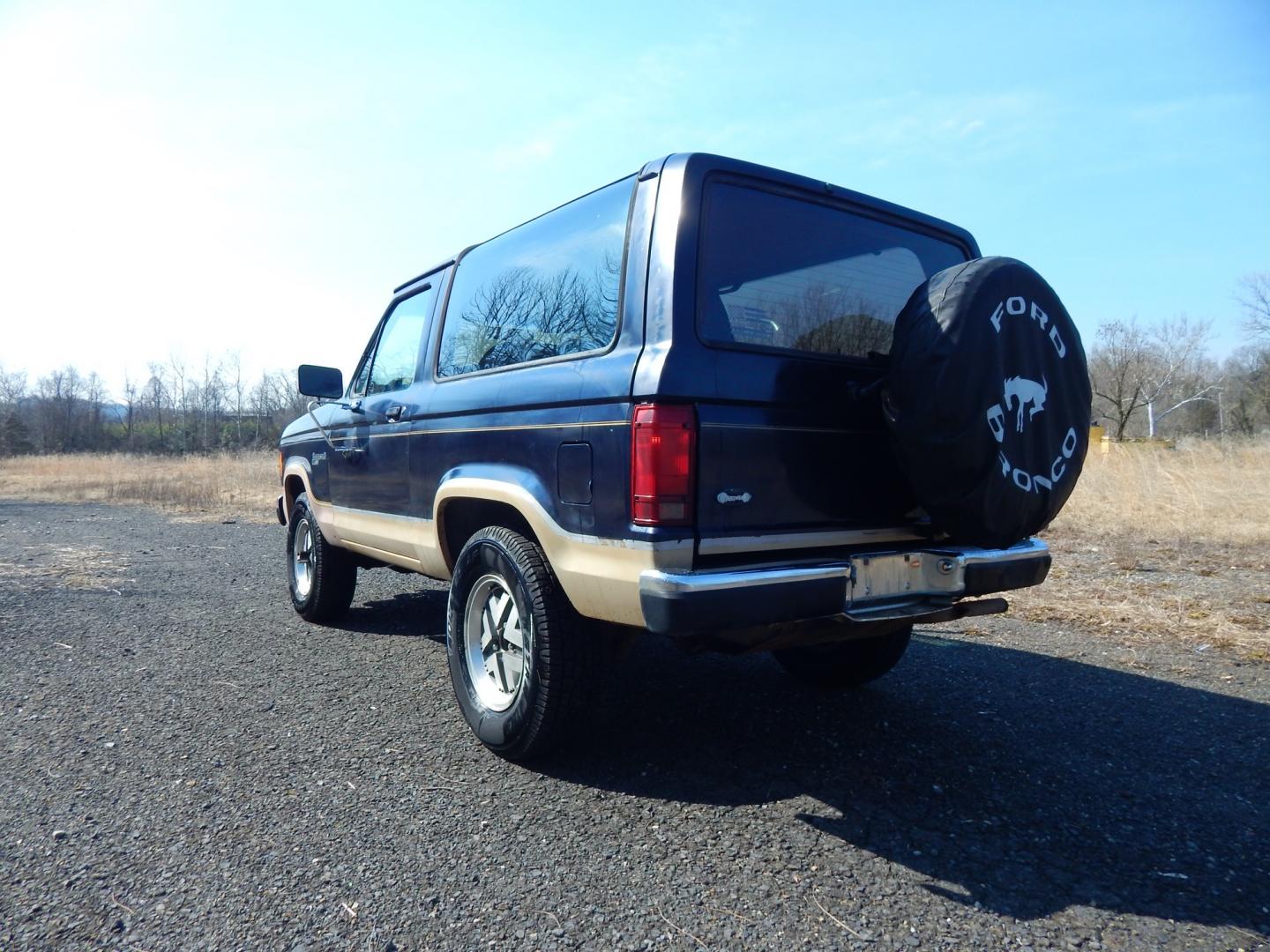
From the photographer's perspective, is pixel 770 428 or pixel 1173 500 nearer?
pixel 770 428

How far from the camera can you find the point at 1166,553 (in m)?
7.69

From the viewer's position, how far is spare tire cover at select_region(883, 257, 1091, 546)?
249cm

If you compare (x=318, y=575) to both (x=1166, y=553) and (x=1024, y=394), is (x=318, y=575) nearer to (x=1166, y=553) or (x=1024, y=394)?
(x=1024, y=394)

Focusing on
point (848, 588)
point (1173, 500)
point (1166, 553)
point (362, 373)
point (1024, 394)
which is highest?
point (362, 373)

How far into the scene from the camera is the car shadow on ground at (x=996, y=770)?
2.24 meters

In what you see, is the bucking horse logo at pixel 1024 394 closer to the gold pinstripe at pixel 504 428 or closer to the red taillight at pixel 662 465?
the red taillight at pixel 662 465

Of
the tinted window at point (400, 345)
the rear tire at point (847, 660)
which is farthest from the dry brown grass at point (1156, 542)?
the tinted window at point (400, 345)

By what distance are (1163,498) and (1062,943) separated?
32.7 feet

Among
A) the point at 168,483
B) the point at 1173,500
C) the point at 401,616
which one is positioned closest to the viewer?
the point at 401,616

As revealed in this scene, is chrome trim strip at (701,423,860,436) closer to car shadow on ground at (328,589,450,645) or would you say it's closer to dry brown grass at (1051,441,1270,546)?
car shadow on ground at (328,589,450,645)

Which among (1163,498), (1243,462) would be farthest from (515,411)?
(1243,462)

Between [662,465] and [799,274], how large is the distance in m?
1.02

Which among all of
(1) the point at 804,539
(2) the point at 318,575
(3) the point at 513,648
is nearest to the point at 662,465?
(1) the point at 804,539

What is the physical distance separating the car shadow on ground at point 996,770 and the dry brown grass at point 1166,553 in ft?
4.16
